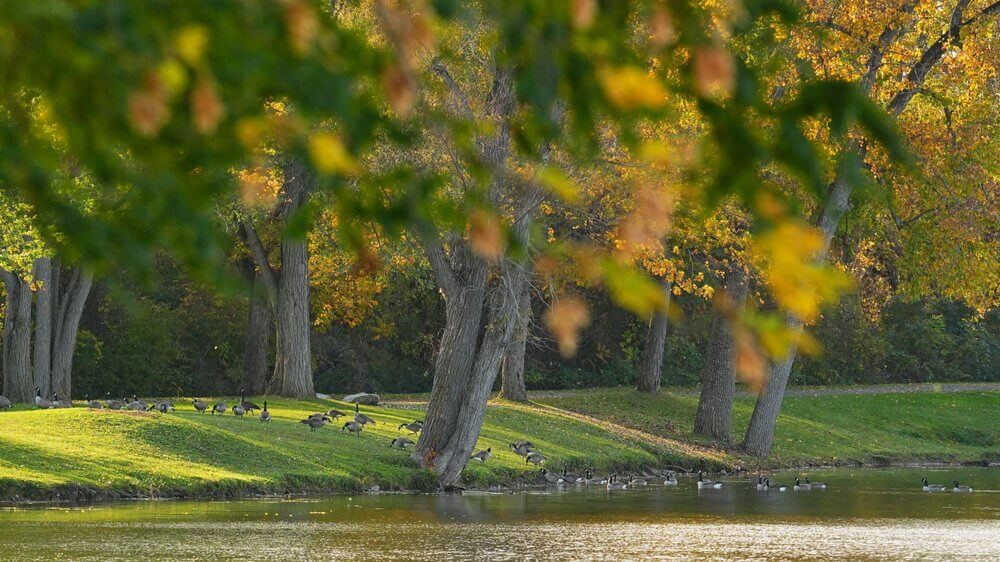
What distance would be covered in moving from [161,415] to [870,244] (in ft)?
56.9

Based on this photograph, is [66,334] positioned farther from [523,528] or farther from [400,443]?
[523,528]

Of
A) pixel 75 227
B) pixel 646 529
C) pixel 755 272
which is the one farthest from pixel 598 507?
pixel 75 227

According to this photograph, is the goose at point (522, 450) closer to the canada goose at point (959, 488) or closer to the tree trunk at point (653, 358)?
the canada goose at point (959, 488)

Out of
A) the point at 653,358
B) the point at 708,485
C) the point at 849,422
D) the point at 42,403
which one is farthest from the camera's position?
the point at 653,358

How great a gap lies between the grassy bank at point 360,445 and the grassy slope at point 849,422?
→ 0.25 ft

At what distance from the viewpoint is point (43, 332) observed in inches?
1570

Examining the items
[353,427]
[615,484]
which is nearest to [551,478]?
[615,484]

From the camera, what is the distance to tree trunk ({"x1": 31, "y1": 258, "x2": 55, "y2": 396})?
129 ft

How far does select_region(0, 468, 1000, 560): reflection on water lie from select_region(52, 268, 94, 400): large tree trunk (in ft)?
54.4

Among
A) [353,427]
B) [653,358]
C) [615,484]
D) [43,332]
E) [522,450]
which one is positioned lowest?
[615,484]

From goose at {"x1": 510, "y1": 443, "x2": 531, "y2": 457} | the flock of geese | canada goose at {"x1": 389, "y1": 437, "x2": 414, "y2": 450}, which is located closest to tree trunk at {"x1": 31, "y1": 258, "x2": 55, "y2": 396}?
the flock of geese

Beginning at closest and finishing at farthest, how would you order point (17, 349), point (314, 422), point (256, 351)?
point (314, 422), point (17, 349), point (256, 351)

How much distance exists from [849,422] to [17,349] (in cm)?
2616

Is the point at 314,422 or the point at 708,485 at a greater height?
the point at 314,422
